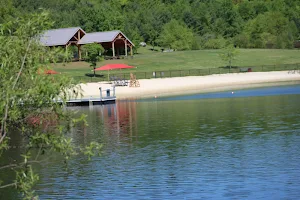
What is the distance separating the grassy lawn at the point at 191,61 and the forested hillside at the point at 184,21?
35.2 feet

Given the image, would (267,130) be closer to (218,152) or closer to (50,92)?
(218,152)

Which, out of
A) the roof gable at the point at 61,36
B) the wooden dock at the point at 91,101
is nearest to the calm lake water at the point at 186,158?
the wooden dock at the point at 91,101

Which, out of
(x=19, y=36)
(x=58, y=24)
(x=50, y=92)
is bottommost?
(x=50, y=92)

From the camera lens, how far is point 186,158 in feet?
98.1

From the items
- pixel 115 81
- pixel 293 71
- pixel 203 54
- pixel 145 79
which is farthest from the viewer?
pixel 203 54

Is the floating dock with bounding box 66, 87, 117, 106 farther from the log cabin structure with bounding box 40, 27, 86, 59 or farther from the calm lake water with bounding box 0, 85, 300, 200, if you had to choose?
the log cabin structure with bounding box 40, 27, 86, 59

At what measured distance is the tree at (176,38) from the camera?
122 meters

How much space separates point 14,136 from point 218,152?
46.0ft

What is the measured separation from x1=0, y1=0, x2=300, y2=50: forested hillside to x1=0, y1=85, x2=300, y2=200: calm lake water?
217ft

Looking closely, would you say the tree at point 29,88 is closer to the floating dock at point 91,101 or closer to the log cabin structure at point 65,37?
the floating dock at point 91,101

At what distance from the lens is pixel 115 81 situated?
7550 centimetres

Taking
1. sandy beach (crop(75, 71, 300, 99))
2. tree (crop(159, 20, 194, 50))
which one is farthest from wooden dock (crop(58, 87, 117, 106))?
tree (crop(159, 20, 194, 50))

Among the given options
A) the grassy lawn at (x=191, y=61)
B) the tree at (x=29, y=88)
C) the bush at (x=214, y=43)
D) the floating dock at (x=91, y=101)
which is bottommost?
the floating dock at (x=91, y=101)

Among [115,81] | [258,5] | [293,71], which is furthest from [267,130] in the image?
[258,5]
